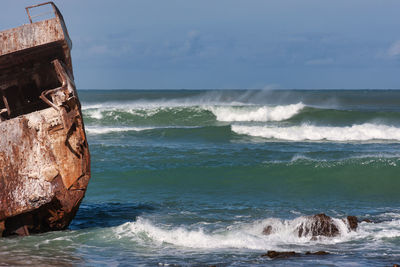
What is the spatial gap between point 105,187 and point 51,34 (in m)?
5.74

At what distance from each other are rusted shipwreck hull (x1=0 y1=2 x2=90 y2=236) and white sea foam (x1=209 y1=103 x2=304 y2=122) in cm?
2443

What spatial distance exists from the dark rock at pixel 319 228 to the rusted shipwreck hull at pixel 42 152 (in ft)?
9.92

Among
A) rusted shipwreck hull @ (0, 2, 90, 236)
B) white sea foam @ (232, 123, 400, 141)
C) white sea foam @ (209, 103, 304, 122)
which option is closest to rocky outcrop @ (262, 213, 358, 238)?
rusted shipwreck hull @ (0, 2, 90, 236)

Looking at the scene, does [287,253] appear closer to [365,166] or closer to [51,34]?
[51,34]

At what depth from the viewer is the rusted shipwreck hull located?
6.87 metres

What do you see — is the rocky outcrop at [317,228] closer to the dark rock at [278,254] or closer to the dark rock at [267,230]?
the dark rock at [267,230]

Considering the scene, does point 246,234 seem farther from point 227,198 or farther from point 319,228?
point 227,198

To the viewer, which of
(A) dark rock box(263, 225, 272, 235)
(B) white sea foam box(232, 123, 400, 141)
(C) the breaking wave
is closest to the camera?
(C) the breaking wave

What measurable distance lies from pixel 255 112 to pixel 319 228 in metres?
24.5

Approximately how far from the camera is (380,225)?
8453 millimetres

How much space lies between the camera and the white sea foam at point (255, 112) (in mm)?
31438

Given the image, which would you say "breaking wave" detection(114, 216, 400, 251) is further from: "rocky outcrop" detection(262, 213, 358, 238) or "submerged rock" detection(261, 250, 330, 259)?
"submerged rock" detection(261, 250, 330, 259)

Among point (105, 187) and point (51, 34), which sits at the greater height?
point (51, 34)

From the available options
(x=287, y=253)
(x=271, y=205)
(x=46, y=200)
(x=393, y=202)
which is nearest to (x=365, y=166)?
(x=393, y=202)
